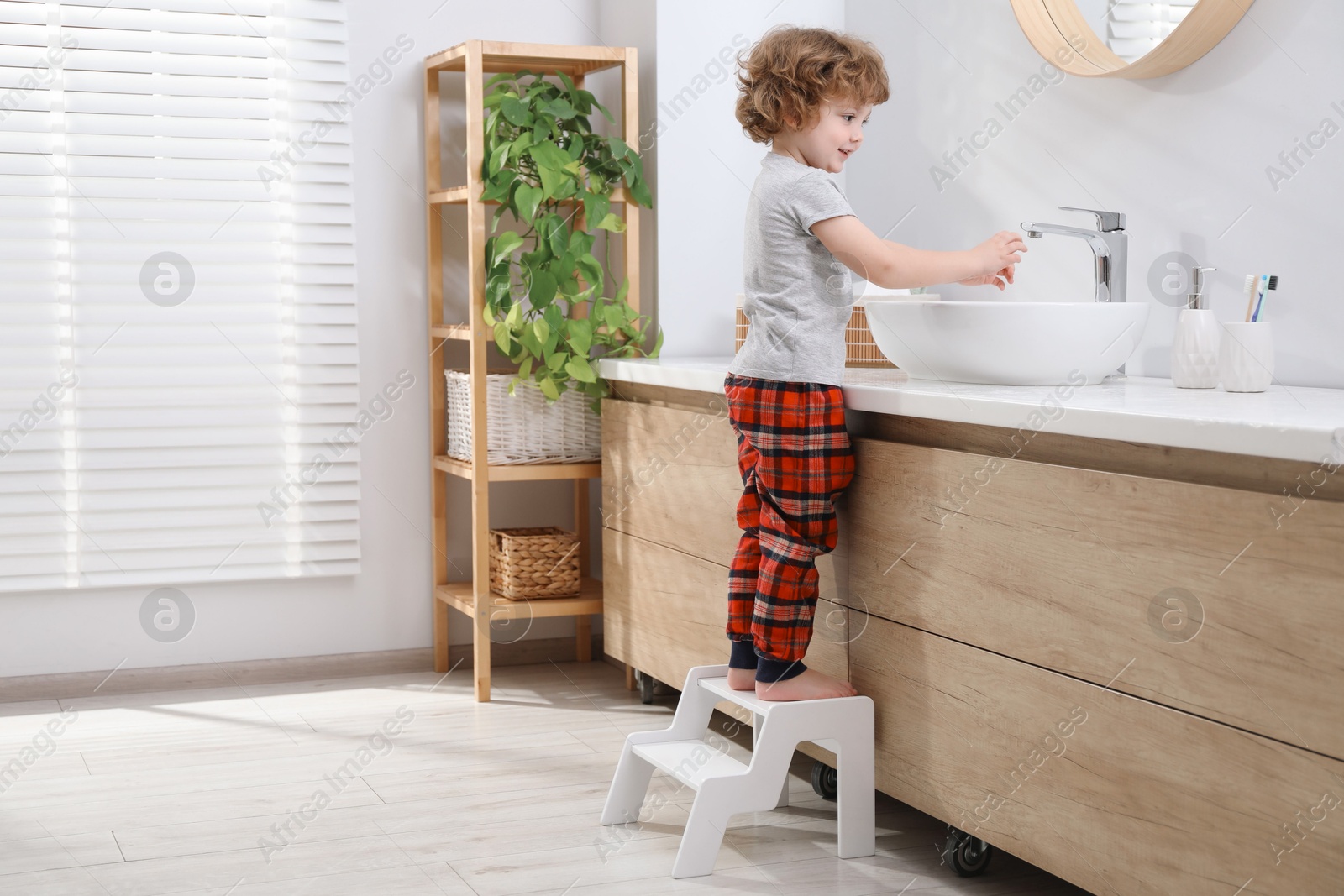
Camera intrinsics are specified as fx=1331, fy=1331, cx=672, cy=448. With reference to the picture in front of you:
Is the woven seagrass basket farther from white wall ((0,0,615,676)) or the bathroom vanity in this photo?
the bathroom vanity

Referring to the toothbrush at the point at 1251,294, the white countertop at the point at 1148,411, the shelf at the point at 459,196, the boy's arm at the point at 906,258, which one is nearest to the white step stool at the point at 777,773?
the white countertop at the point at 1148,411

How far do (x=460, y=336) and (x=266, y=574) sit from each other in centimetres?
69

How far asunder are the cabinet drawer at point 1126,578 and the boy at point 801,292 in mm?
87

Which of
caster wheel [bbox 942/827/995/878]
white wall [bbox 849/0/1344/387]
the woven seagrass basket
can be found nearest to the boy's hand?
white wall [bbox 849/0/1344/387]

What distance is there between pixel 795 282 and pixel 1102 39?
69cm

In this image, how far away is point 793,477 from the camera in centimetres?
185

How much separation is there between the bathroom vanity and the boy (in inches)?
2.5

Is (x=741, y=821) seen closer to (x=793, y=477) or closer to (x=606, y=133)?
(x=793, y=477)

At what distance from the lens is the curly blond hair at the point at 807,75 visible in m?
1.83

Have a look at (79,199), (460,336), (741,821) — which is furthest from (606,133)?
(741,821)

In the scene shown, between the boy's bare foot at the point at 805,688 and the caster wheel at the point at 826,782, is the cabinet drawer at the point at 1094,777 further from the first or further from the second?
the caster wheel at the point at 826,782

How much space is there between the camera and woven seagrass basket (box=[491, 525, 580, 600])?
2801 millimetres

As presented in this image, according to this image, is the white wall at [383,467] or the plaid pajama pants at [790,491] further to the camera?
the white wall at [383,467]


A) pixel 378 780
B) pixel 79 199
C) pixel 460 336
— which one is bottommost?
pixel 378 780
